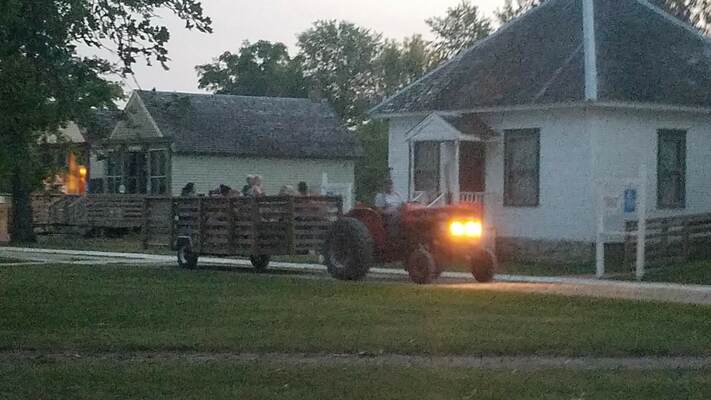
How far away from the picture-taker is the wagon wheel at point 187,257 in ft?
90.1

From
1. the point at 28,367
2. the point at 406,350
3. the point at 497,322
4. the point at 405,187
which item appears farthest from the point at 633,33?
the point at 28,367

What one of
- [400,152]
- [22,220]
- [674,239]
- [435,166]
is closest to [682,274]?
[674,239]

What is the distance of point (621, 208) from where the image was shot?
1111 inches

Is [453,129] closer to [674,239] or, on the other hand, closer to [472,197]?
[472,197]

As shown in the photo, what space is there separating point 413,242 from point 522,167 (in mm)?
9103

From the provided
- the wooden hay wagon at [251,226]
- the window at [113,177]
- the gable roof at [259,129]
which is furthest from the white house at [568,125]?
the window at [113,177]

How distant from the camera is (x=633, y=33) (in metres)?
32.3

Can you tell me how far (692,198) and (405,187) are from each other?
24.4ft

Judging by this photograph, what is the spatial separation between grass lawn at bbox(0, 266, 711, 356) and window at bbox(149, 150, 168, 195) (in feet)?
88.4

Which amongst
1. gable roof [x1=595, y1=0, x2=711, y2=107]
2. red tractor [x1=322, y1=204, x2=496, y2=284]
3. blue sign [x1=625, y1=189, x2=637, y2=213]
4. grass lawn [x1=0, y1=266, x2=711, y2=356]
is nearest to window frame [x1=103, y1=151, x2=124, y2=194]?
gable roof [x1=595, y1=0, x2=711, y2=107]

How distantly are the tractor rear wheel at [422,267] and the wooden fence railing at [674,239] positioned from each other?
589 cm

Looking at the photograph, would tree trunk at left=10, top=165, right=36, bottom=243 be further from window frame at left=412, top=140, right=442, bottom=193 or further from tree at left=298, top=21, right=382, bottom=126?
tree at left=298, top=21, right=382, bottom=126

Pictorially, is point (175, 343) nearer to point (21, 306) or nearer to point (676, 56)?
point (21, 306)

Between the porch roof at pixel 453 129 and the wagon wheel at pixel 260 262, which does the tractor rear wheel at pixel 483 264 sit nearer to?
the wagon wheel at pixel 260 262
